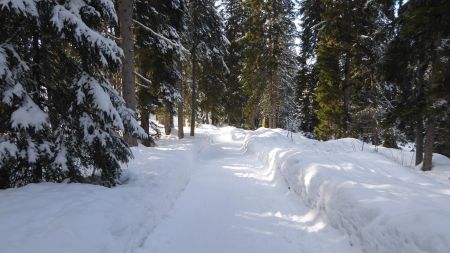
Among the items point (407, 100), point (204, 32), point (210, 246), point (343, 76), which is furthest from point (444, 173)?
point (204, 32)

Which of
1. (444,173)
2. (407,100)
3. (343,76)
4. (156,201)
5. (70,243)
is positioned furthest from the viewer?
(343,76)

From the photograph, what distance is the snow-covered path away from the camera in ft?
18.4

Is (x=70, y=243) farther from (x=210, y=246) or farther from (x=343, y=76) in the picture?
(x=343, y=76)

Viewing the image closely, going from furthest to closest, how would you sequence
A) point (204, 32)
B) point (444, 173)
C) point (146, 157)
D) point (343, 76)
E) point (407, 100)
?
point (204, 32) < point (343, 76) < point (407, 100) < point (444, 173) < point (146, 157)

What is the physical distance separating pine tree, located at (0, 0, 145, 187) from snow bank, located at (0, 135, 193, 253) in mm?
547

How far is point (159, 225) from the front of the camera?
6.48m

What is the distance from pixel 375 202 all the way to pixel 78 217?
4.35 m

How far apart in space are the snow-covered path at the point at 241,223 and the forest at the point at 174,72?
1.89m

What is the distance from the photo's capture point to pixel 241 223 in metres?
6.75

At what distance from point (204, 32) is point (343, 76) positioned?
9.68 meters

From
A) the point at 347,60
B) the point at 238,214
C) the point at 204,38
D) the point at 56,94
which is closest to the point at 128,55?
the point at 56,94

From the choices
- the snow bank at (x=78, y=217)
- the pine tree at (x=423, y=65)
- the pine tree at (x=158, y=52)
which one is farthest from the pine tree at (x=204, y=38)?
the snow bank at (x=78, y=217)

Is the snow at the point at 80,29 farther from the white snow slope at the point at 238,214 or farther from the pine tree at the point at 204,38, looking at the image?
the pine tree at the point at 204,38

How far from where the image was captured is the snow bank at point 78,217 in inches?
167
